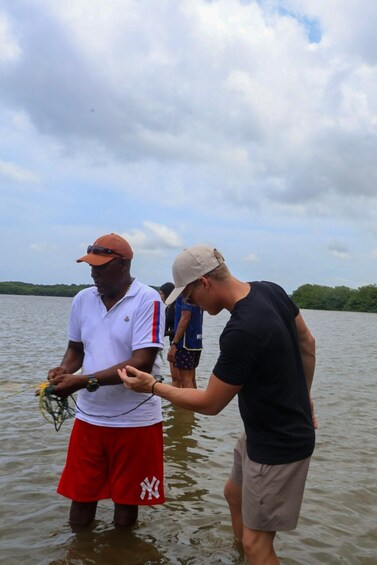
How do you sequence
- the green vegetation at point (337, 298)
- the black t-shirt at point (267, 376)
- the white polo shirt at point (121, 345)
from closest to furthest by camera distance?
the black t-shirt at point (267, 376), the white polo shirt at point (121, 345), the green vegetation at point (337, 298)

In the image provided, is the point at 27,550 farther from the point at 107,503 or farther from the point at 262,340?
the point at 262,340

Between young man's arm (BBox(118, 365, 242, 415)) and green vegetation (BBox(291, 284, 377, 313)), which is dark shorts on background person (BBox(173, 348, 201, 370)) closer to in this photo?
young man's arm (BBox(118, 365, 242, 415))

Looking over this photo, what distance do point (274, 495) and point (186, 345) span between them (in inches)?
247

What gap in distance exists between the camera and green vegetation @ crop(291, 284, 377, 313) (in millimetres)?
120188

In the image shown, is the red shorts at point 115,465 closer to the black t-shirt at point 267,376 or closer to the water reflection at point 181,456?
the black t-shirt at point 267,376

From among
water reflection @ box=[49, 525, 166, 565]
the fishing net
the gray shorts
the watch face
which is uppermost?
the watch face

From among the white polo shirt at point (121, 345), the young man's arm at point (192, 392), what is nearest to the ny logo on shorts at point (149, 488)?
the white polo shirt at point (121, 345)

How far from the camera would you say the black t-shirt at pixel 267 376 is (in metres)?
3.12

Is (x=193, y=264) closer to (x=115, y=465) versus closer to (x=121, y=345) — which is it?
(x=121, y=345)

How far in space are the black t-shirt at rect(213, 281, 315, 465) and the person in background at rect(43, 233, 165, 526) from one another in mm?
1034

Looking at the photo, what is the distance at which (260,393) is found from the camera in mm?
3270

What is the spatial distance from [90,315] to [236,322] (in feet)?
5.23

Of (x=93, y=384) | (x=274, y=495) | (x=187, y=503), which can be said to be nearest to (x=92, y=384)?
(x=93, y=384)

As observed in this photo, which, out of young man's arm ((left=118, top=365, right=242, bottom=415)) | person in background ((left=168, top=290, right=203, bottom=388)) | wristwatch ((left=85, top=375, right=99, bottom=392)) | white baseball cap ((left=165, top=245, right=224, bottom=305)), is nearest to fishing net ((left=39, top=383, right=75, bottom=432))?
wristwatch ((left=85, top=375, right=99, bottom=392))
